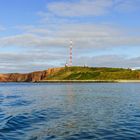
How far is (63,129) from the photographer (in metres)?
26.7

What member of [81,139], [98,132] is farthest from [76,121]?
[81,139]

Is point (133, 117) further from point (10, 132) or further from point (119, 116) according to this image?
point (10, 132)

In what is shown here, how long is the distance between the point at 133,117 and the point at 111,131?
8687 millimetres

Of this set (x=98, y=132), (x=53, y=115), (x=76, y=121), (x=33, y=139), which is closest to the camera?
(x=33, y=139)

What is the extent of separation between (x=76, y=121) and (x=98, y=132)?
5.89 metres

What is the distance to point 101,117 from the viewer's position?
33625 mm

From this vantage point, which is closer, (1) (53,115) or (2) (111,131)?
(2) (111,131)

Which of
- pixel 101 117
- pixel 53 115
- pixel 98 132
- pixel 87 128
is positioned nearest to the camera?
pixel 98 132

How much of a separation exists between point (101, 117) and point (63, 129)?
7.71m

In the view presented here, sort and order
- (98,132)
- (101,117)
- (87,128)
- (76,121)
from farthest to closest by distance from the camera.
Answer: (101,117)
(76,121)
(87,128)
(98,132)

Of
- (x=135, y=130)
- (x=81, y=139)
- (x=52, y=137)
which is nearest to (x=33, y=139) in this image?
(x=52, y=137)

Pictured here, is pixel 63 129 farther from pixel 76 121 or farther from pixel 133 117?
pixel 133 117

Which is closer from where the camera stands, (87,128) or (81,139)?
(81,139)

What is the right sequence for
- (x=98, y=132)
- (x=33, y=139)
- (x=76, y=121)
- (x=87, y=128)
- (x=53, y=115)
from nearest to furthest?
1. (x=33, y=139)
2. (x=98, y=132)
3. (x=87, y=128)
4. (x=76, y=121)
5. (x=53, y=115)
